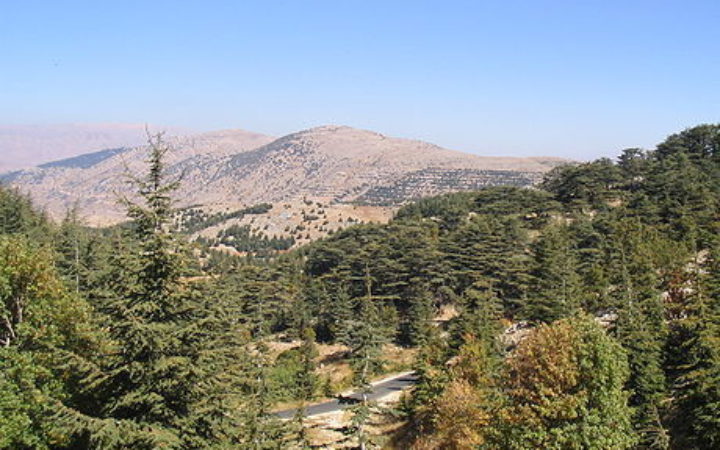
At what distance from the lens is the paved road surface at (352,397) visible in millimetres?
44000

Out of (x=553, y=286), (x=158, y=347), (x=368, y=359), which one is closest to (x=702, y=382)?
(x=368, y=359)

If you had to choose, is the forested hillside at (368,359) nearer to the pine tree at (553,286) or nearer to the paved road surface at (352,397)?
the pine tree at (553,286)

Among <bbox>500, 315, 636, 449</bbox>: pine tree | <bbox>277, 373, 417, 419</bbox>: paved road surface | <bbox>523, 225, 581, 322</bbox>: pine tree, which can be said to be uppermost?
<bbox>500, 315, 636, 449</bbox>: pine tree

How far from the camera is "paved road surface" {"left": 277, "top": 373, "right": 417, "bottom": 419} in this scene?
44000 mm

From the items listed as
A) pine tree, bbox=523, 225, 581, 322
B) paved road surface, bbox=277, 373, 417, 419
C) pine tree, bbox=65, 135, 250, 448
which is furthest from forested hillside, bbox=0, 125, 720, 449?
paved road surface, bbox=277, 373, 417, 419

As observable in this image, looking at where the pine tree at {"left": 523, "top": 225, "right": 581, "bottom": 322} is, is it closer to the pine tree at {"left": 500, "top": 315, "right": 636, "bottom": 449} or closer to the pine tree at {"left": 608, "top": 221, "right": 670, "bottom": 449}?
the pine tree at {"left": 608, "top": 221, "right": 670, "bottom": 449}

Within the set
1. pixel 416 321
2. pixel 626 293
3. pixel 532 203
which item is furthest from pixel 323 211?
pixel 626 293

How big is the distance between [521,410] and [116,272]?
13954 millimetres

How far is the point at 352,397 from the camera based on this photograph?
47.2 m

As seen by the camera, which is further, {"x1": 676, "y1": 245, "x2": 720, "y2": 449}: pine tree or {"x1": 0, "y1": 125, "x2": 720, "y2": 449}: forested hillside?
{"x1": 676, "y1": 245, "x2": 720, "y2": 449}: pine tree

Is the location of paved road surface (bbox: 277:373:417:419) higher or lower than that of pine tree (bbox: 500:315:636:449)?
lower

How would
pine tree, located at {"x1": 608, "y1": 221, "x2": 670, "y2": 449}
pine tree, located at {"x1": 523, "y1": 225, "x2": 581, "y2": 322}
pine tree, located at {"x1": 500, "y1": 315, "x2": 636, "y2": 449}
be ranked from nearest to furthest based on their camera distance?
1. pine tree, located at {"x1": 500, "y1": 315, "x2": 636, "y2": 449}
2. pine tree, located at {"x1": 608, "y1": 221, "x2": 670, "y2": 449}
3. pine tree, located at {"x1": 523, "y1": 225, "x2": 581, "y2": 322}

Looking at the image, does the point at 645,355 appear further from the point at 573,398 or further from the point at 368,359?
the point at 368,359

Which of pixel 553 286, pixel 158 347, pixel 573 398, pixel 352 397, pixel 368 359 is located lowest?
pixel 352 397
